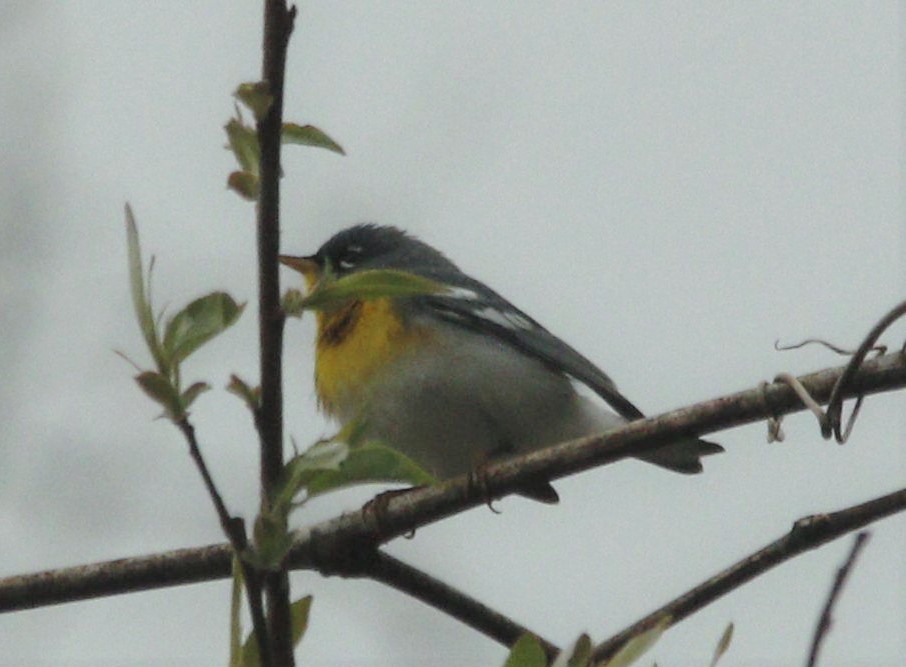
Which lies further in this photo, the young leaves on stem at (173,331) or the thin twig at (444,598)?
the thin twig at (444,598)

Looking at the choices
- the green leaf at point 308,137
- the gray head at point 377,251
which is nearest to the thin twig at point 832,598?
the green leaf at point 308,137

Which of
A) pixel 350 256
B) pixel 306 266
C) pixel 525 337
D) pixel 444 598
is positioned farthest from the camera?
pixel 350 256

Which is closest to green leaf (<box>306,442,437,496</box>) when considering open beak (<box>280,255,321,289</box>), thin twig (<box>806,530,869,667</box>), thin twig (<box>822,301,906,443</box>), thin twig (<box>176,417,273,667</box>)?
thin twig (<box>176,417,273,667</box>)

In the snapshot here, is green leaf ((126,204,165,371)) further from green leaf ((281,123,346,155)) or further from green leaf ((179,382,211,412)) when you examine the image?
green leaf ((281,123,346,155))

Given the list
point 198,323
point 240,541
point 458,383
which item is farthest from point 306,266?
point 240,541

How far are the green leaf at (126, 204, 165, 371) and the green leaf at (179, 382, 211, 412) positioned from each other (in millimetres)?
83

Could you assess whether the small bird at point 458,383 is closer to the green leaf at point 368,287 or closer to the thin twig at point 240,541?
the green leaf at point 368,287

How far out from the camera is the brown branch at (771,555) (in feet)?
6.77

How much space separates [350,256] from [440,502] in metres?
4.05

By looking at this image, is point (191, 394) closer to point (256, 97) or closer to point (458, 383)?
point (256, 97)

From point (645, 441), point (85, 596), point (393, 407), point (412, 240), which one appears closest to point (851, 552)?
point (645, 441)

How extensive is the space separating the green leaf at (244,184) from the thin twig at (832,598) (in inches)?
37.8

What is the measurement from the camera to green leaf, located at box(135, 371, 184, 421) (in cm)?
175

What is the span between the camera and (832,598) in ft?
5.89
